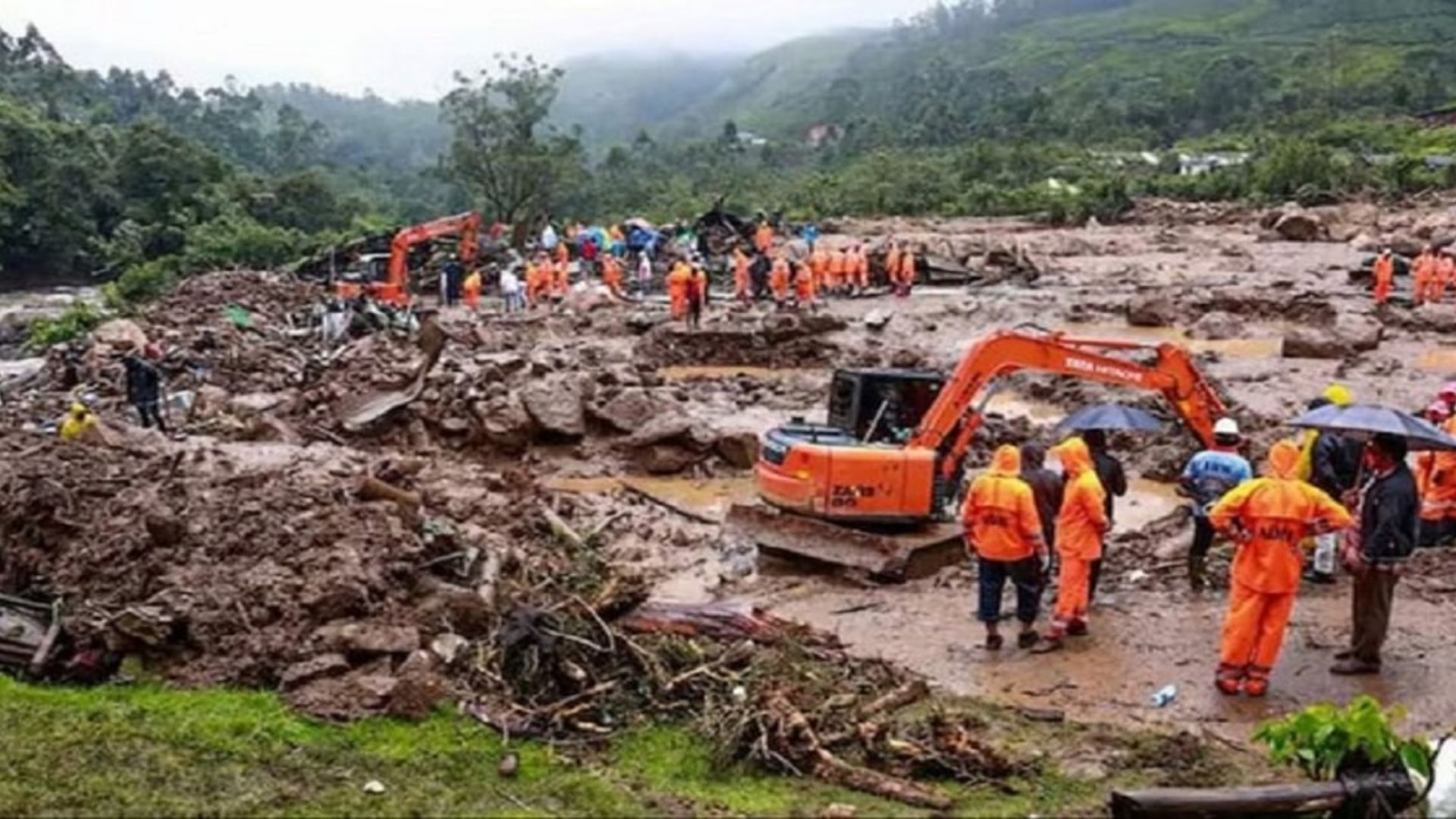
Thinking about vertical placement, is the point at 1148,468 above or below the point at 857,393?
below

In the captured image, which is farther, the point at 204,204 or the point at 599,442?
the point at 204,204

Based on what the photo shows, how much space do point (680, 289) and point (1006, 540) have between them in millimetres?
18731

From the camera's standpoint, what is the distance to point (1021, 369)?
42.1 ft

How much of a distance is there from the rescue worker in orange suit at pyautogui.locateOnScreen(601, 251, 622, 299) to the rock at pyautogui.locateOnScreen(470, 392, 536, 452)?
14.4 meters

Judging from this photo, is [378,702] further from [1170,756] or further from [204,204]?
[204,204]

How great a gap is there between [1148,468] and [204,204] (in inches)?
1748

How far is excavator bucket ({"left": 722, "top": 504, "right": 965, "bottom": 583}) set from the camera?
41.6 ft

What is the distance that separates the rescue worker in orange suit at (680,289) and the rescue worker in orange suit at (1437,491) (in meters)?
17.8

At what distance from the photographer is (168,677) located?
9.80 meters

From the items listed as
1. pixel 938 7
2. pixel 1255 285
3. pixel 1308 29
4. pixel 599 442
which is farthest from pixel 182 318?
pixel 938 7

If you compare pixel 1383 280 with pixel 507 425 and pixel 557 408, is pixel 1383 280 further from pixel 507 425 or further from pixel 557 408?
pixel 507 425

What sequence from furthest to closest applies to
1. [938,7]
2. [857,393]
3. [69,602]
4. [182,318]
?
[938,7], [182,318], [857,393], [69,602]

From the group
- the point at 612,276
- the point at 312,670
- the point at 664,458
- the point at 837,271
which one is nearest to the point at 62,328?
the point at 612,276

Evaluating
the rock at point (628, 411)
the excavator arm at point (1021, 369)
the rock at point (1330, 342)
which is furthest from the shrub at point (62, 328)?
the rock at point (1330, 342)
